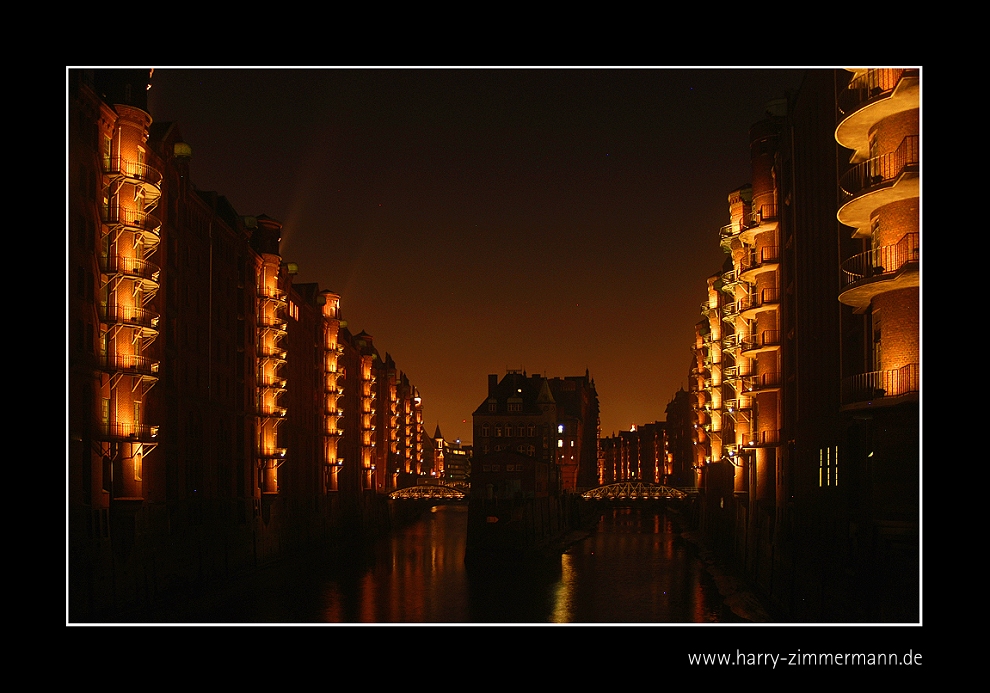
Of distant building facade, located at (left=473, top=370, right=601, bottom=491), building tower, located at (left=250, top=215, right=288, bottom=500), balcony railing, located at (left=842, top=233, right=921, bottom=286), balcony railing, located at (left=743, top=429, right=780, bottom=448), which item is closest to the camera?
balcony railing, located at (left=842, top=233, right=921, bottom=286)

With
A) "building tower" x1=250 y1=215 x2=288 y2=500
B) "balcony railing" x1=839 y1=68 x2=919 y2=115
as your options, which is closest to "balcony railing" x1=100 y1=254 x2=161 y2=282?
"building tower" x1=250 y1=215 x2=288 y2=500

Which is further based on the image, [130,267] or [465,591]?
[465,591]

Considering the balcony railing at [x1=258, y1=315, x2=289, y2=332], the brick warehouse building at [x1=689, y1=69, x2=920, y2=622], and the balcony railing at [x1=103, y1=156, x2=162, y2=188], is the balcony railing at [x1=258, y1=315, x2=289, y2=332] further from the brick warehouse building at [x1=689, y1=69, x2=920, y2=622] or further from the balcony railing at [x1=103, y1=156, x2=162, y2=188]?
the brick warehouse building at [x1=689, y1=69, x2=920, y2=622]

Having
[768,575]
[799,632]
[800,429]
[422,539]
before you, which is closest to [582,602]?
[768,575]

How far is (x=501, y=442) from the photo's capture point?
129750 mm

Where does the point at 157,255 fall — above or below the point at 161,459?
above

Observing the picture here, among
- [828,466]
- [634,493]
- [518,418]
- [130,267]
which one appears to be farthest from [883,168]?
[518,418]

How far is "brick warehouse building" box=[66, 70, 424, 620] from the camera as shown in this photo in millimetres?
40344

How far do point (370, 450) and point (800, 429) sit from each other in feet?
233

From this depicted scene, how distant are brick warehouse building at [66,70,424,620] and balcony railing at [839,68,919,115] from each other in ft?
59.3

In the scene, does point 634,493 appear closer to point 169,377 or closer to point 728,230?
point 728,230

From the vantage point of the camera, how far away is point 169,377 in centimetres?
5072

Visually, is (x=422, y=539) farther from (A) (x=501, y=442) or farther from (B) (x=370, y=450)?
(A) (x=501, y=442)

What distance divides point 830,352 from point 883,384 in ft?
34.5
